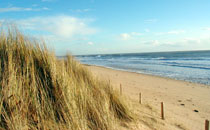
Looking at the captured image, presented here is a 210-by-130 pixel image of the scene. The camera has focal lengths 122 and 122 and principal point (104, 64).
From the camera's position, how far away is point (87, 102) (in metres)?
2.48

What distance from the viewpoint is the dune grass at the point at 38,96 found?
1.80m

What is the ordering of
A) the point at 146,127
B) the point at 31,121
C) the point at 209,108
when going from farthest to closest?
the point at 209,108
the point at 146,127
the point at 31,121

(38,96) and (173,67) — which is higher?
(38,96)

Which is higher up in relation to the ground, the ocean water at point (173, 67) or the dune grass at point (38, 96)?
the dune grass at point (38, 96)

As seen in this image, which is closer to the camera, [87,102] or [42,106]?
[42,106]

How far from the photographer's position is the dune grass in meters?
1.80

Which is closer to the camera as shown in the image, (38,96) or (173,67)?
(38,96)

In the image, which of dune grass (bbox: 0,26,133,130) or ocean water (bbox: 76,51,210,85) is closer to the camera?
dune grass (bbox: 0,26,133,130)

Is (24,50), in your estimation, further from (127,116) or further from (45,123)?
(127,116)

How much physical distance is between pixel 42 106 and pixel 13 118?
390 mm

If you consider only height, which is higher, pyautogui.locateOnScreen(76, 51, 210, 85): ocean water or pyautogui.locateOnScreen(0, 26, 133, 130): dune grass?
pyautogui.locateOnScreen(0, 26, 133, 130): dune grass

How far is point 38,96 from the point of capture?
2.03 metres

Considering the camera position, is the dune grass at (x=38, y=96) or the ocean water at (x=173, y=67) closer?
the dune grass at (x=38, y=96)

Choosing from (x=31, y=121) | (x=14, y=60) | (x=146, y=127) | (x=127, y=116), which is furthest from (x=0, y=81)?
(x=146, y=127)
